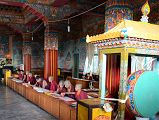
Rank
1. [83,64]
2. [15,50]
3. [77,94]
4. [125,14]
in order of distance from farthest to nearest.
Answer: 1. [15,50]
2. [83,64]
3. [125,14]
4. [77,94]

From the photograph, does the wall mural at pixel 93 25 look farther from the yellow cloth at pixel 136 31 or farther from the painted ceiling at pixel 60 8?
the yellow cloth at pixel 136 31

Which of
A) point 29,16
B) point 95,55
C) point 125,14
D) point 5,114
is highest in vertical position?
point 29,16

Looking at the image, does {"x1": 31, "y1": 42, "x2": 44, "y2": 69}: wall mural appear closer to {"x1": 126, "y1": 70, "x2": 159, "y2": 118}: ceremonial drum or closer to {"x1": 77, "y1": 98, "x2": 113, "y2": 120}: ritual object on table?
{"x1": 77, "y1": 98, "x2": 113, "y2": 120}: ritual object on table

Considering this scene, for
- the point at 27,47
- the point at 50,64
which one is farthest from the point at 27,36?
the point at 50,64

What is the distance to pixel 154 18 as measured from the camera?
8695mm

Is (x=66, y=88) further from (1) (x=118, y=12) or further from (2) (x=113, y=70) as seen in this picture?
(1) (x=118, y=12)

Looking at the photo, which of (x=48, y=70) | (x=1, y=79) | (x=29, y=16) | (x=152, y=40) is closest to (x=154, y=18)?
(x=152, y=40)

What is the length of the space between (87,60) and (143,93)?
1116 centimetres

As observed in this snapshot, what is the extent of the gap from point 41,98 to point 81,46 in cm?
751

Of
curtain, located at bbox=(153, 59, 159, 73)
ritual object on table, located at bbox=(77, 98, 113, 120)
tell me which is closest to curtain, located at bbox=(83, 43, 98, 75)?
curtain, located at bbox=(153, 59, 159, 73)

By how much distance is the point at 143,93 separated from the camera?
3.86 m

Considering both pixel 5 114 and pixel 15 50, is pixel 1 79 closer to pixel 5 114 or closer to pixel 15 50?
pixel 15 50

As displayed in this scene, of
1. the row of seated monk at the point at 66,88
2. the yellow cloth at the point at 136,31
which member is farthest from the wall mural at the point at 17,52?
the yellow cloth at the point at 136,31

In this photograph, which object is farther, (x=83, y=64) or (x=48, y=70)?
(x=83, y=64)
